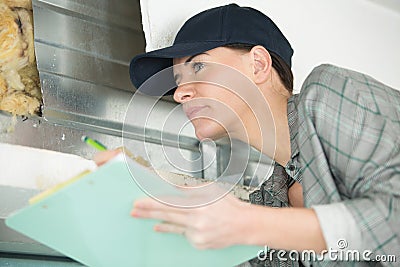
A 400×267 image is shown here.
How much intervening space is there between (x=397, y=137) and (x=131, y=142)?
0.59 meters

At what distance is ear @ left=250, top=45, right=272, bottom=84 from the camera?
4.40ft

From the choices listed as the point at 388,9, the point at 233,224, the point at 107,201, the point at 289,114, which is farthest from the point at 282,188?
the point at 388,9

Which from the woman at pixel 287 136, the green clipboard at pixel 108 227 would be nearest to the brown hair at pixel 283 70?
the woman at pixel 287 136

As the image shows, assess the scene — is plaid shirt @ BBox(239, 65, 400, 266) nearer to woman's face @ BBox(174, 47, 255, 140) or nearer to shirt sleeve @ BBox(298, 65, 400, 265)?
shirt sleeve @ BBox(298, 65, 400, 265)

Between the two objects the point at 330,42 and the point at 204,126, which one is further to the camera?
the point at 330,42

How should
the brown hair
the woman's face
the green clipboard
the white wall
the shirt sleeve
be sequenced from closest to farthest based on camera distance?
1. the green clipboard
2. the shirt sleeve
3. the woman's face
4. the brown hair
5. the white wall

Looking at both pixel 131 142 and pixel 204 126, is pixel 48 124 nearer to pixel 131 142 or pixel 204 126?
pixel 131 142

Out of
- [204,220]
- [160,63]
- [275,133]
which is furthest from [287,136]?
[204,220]

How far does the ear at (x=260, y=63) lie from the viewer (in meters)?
1.34

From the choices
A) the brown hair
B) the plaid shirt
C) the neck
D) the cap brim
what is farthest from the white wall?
the plaid shirt

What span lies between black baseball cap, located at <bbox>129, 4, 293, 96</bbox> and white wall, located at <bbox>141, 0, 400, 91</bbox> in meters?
0.11

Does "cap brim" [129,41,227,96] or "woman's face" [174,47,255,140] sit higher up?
"cap brim" [129,41,227,96]

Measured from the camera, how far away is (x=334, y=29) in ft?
5.77

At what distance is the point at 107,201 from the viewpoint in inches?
34.5
